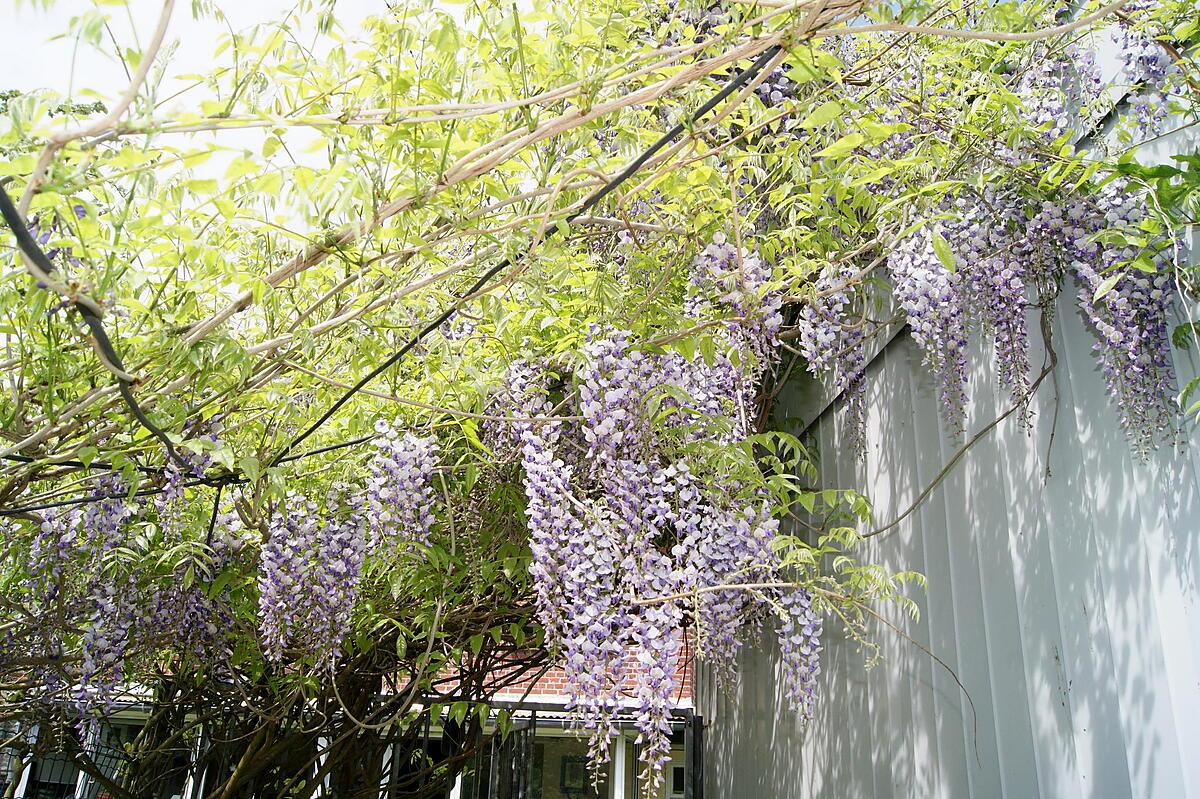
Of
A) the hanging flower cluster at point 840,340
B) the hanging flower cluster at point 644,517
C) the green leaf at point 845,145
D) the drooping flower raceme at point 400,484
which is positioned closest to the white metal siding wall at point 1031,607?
the hanging flower cluster at point 840,340

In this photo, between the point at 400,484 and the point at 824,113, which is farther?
the point at 400,484

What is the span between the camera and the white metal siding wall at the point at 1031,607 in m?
1.61

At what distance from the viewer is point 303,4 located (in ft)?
4.15

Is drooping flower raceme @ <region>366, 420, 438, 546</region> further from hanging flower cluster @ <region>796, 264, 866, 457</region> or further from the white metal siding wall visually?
the white metal siding wall

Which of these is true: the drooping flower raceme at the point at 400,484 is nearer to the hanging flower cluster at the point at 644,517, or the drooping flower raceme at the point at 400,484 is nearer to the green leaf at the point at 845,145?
the hanging flower cluster at the point at 644,517

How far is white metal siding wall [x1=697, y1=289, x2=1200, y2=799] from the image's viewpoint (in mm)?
1612

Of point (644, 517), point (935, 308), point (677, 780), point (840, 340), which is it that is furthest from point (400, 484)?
point (677, 780)

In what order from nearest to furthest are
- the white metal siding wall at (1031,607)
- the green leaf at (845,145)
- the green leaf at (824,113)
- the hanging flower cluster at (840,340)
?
the green leaf at (824,113)
the white metal siding wall at (1031,607)
the green leaf at (845,145)
the hanging flower cluster at (840,340)

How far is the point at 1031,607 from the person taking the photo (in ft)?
6.40

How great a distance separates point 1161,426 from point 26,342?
2.10 meters

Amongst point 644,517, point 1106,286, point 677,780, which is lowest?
point 677,780

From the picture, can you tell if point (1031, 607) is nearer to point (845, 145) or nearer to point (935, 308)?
point (935, 308)

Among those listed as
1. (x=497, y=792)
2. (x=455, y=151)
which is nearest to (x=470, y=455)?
(x=455, y=151)

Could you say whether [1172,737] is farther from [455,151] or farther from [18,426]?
[18,426]
